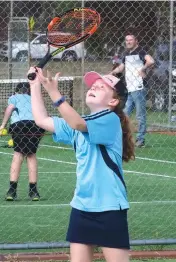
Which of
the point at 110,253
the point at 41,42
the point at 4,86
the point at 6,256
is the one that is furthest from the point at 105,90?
the point at 41,42

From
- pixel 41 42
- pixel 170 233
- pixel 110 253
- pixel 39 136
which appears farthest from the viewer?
pixel 41 42

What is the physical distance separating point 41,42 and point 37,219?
11175 mm

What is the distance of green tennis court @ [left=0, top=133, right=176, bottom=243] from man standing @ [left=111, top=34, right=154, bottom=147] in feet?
1.58

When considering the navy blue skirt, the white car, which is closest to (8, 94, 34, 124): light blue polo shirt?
the navy blue skirt

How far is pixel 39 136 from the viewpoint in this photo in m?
10.1

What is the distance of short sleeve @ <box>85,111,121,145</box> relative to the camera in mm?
5566

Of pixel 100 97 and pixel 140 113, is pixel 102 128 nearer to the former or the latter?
pixel 100 97

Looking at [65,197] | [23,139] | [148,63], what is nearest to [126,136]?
[23,139]

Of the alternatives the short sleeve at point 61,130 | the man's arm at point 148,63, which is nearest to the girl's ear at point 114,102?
the short sleeve at point 61,130

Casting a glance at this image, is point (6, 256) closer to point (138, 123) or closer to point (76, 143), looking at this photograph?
point (76, 143)

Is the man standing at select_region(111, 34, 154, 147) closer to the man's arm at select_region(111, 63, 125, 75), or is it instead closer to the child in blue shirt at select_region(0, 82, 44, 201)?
the man's arm at select_region(111, 63, 125, 75)

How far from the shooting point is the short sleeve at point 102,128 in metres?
5.57

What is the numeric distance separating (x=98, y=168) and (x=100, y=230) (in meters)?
0.37

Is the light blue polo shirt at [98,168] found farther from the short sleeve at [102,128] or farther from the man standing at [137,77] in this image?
the man standing at [137,77]
